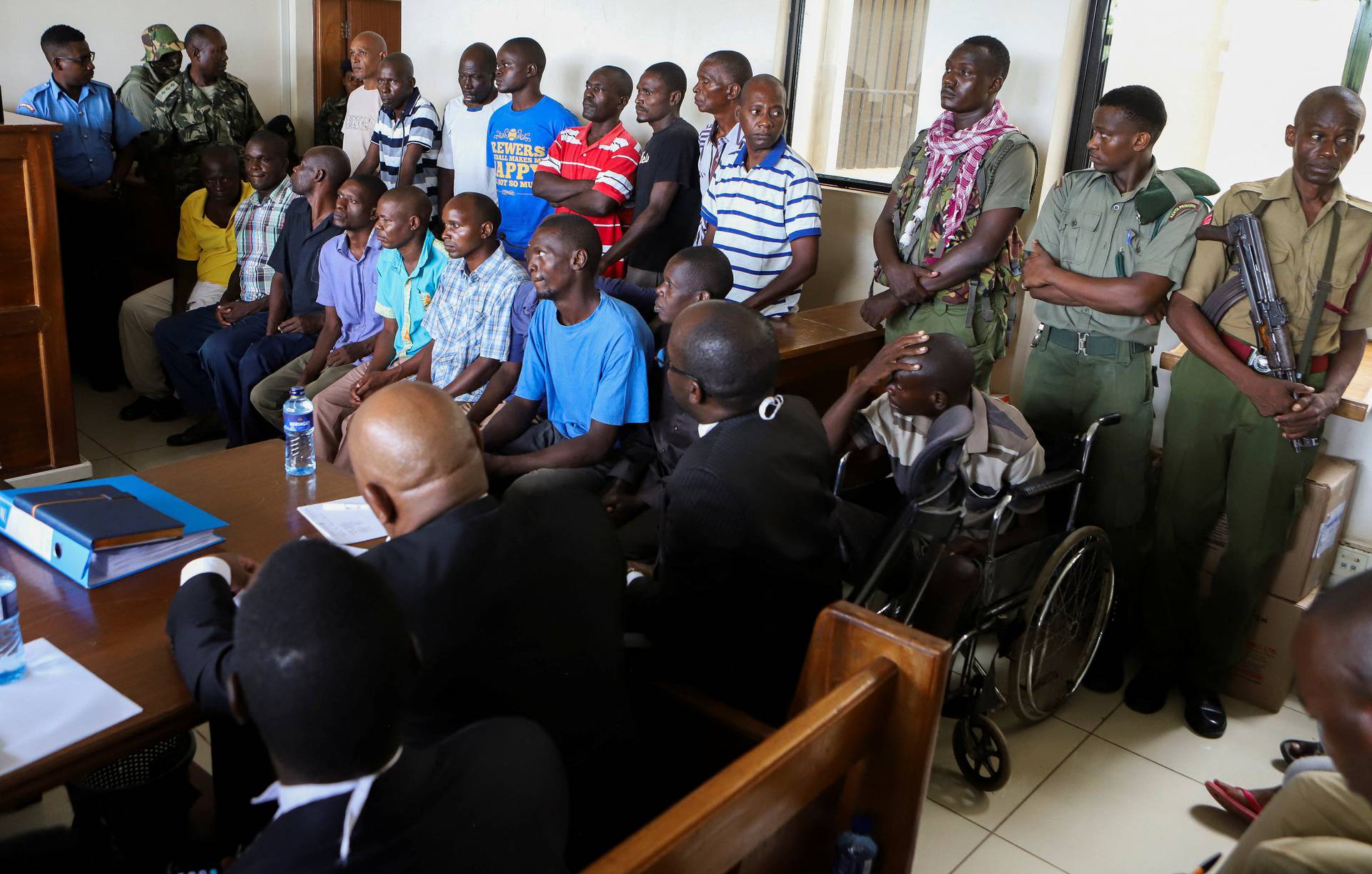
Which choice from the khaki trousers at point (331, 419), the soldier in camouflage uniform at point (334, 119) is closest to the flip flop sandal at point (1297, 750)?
the khaki trousers at point (331, 419)

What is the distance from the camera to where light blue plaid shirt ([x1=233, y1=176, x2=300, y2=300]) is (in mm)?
4828

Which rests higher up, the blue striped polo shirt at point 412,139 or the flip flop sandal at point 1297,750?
the blue striped polo shirt at point 412,139

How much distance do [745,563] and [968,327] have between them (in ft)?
5.58

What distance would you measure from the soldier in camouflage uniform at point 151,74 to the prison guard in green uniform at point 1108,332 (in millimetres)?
5153

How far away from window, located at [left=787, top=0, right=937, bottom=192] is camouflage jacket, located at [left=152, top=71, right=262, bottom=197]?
10.4ft

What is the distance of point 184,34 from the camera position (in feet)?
23.9

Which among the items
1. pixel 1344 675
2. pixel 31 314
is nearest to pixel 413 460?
pixel 1344 675

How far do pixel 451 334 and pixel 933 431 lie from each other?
5.81ft

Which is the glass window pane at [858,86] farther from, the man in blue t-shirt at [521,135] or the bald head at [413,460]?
the bald head at [413,460]

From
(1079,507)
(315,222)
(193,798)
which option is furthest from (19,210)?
(1079,507)

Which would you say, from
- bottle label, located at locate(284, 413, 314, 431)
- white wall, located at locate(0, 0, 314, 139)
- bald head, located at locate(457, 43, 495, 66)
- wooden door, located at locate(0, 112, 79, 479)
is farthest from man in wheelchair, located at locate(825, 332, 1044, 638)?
white wall, located at locate(0, 0, 314, 139)

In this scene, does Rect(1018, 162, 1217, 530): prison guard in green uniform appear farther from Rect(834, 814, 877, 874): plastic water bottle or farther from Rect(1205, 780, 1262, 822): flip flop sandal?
Rect(834, 814, 877, 874): plastic water bottle

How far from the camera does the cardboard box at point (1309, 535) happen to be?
310cm

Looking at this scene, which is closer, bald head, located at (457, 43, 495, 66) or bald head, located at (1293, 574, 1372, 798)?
bald head, located at (1293, 574, 1372, 798)
